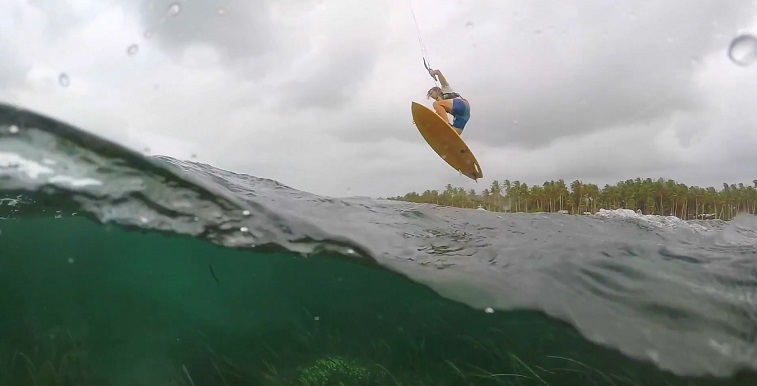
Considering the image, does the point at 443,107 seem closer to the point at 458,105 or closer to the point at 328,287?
the point at 458,105

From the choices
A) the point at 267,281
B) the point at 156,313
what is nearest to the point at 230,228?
the point at 267,281

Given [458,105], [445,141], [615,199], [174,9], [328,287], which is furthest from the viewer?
[615,199]

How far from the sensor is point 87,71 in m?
5.97

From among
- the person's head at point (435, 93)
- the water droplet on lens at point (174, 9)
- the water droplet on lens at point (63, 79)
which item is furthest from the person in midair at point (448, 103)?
the water droplet on lens at point (63, 79)

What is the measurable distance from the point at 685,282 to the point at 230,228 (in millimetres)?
6880

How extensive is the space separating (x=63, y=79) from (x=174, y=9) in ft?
5.27

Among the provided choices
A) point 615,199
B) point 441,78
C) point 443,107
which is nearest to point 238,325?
point 443,107

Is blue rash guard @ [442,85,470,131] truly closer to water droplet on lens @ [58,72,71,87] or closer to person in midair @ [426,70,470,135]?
person in midair @ [426,70,470,135]

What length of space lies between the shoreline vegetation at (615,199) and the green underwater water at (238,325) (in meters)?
2.08

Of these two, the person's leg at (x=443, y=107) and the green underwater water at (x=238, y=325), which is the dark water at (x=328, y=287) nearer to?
the green underwater water at (x=238, y=325)

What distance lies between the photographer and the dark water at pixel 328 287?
267 inches

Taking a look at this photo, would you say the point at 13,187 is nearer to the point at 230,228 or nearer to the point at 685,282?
the point at 230,228

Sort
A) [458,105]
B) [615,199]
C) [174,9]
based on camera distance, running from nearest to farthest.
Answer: [174,9], [458,105], [615,199]

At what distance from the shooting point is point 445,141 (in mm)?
8273
